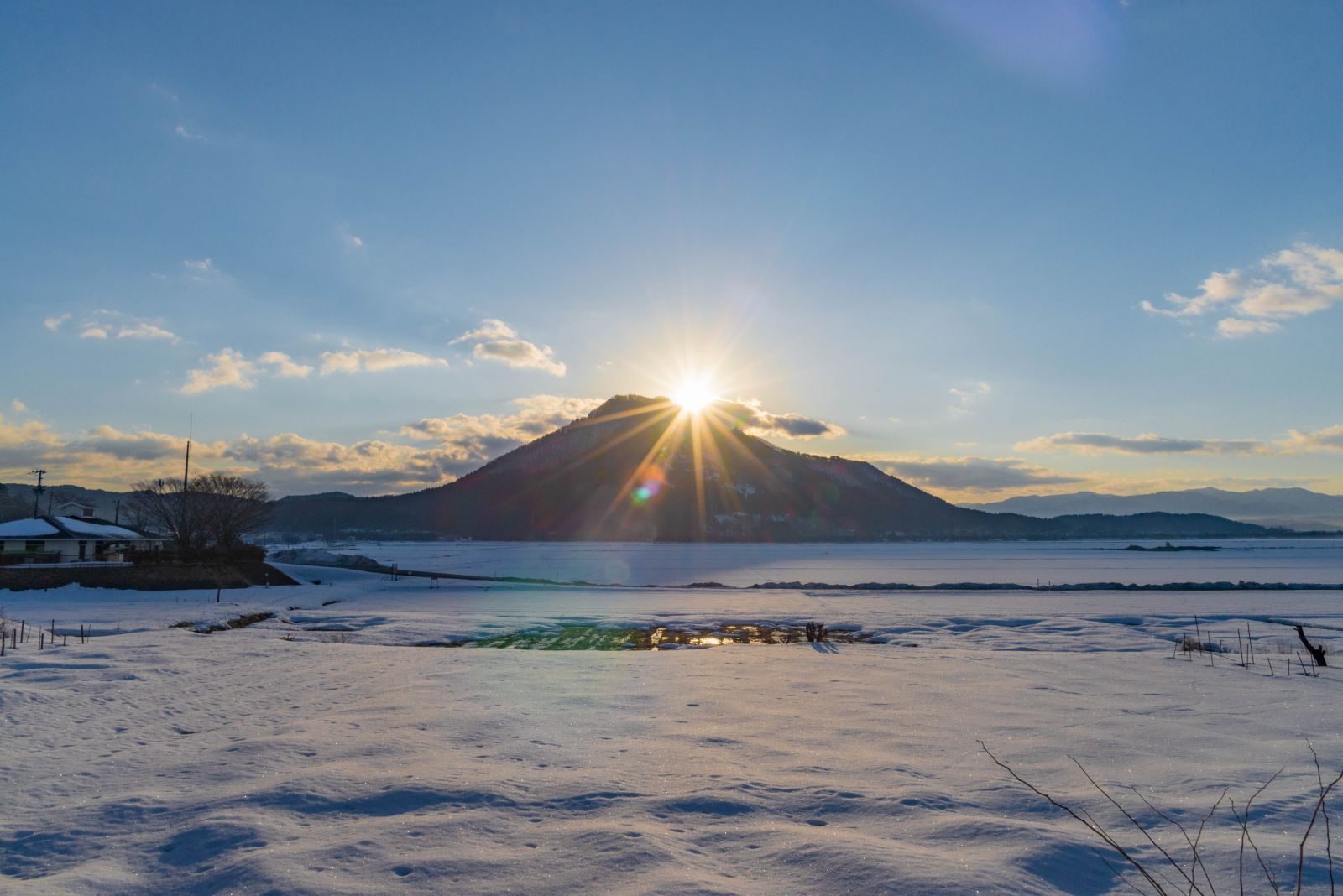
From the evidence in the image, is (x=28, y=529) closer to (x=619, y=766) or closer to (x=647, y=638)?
(x=647, y=638)

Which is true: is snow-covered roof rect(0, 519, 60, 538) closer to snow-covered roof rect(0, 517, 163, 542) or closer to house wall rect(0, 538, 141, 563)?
snow-covered roof rect(0, 517, 163, 542)

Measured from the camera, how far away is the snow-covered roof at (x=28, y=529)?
4403 centimetres

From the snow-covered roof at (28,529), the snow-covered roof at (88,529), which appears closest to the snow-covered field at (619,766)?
the snow-covered roof at (28,529)

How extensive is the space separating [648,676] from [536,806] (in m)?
8.79

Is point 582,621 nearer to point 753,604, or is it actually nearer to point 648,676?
point 753,604

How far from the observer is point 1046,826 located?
6562mm

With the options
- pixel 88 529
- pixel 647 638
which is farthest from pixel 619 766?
pixel 88 529

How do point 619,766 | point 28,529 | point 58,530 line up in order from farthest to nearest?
point 58,530 < point 28,529 < point 619,766

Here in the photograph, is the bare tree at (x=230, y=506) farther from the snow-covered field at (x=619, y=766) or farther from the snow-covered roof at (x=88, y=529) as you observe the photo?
the snow-covered field at (x=619, y=766)

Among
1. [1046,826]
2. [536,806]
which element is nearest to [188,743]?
[536,806]

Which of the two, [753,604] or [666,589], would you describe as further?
[666,589]

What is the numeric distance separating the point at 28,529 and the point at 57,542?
5.51 ft

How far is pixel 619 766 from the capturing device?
8.61 m

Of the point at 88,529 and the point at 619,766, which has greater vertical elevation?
the point at 88,529
